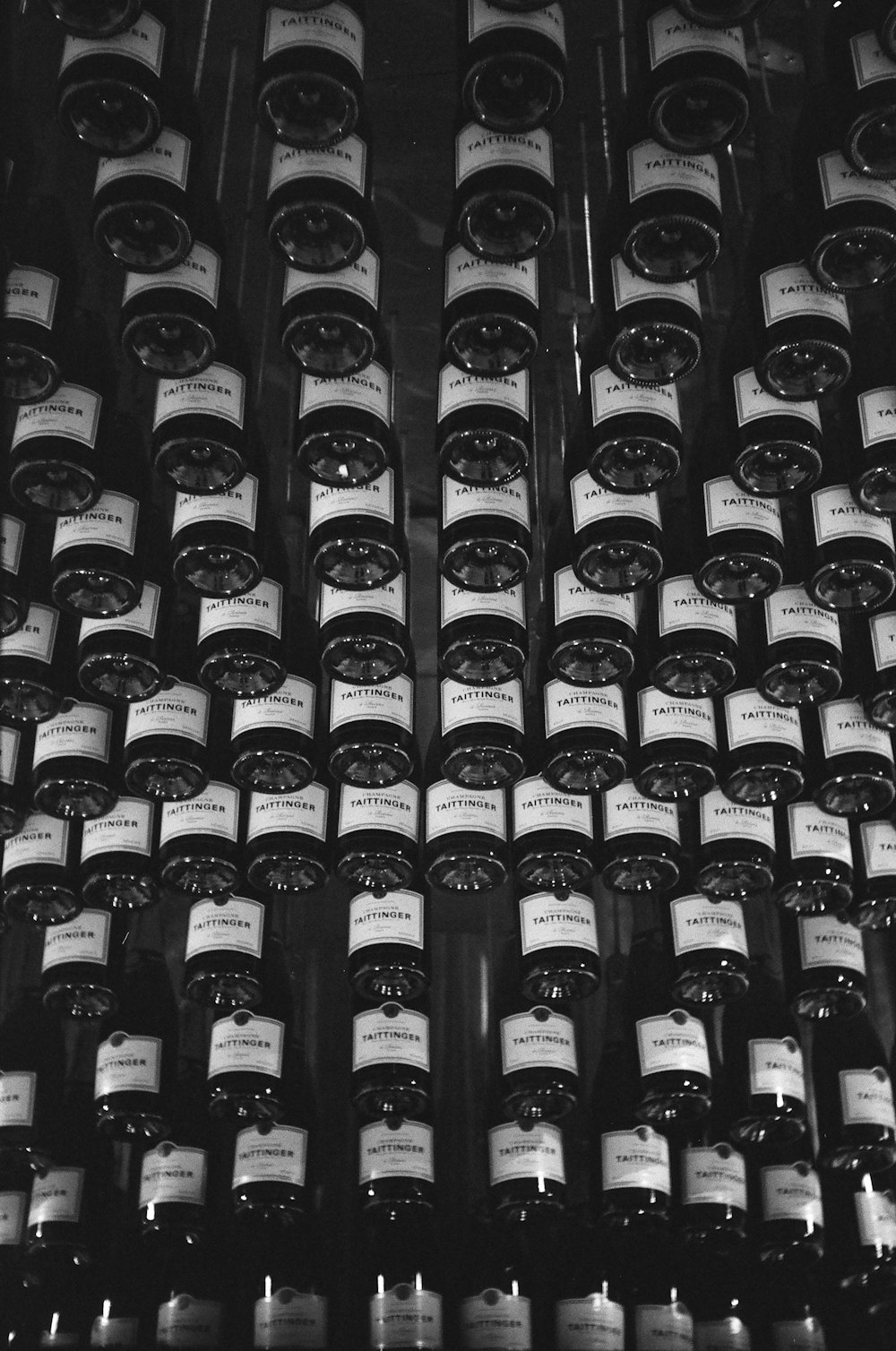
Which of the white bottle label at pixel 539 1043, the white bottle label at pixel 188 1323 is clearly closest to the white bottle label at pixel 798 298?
the white bottle label at pixel 539 1043

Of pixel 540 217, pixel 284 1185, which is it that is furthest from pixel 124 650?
pixel 284 1185

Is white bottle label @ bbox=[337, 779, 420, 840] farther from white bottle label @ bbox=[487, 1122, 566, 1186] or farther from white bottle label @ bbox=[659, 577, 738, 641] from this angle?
white bottle label @ bbox=[487, 1122, 566, 1186]

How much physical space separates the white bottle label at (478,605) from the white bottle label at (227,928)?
23.3 inches

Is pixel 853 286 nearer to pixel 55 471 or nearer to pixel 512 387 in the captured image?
pixel 512 387

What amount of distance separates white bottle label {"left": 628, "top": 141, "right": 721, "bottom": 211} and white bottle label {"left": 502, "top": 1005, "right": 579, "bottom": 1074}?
4.18ft

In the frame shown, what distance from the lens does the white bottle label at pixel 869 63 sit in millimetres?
1648

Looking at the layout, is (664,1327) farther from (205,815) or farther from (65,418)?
(65,418)

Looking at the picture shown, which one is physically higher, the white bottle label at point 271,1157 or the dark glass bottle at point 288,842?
the dark glass bottle at point 288,842

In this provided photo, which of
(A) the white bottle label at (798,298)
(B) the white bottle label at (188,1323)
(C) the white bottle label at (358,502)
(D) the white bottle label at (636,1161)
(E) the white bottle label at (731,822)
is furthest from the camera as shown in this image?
(B) the white bottle label at (188,1323)

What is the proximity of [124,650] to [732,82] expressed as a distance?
1.04 m

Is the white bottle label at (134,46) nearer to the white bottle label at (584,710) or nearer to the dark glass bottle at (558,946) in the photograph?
the white bottle label at (584,710)

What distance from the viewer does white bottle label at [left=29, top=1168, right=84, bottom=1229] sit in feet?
8.36

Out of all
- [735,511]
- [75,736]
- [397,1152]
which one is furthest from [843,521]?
[397,1152]

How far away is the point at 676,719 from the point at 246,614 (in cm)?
62
